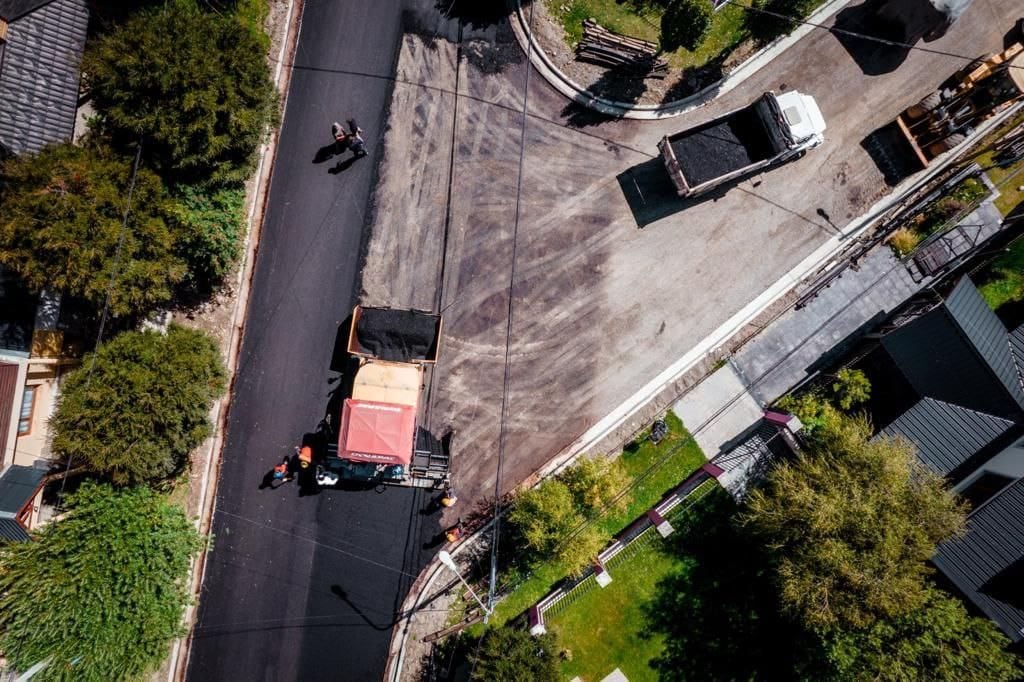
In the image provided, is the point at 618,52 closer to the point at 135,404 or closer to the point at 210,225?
the point at 210,225

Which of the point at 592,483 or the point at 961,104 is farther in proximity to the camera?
the point at 961,104

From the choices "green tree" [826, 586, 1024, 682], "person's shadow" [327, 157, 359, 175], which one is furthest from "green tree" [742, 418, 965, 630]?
"person's shadow" [327, 157, 359, 175]

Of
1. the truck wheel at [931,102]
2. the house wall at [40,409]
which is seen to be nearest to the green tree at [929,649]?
the truck wheel at [931,102]

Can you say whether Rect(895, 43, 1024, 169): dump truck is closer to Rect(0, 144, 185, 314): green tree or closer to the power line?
the power line

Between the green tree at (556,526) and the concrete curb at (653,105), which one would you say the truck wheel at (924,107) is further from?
the green tree at (556,526)

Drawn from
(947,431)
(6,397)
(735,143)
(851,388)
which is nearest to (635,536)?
(851,388)
